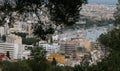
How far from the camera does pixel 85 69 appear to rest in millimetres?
10141

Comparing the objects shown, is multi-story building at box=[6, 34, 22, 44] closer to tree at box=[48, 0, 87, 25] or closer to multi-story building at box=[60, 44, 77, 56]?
multi-story building at box=[60, 44, 77, 56]

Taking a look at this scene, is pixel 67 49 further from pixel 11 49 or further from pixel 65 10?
pixel 65 10

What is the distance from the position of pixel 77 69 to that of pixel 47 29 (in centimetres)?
338

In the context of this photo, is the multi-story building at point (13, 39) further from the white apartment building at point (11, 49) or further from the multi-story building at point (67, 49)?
the multi-story building at point (67, 49)

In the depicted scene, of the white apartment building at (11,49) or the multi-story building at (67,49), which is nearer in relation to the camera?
the white apartment building at (11,49)

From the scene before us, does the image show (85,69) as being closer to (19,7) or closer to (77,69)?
(77,69)

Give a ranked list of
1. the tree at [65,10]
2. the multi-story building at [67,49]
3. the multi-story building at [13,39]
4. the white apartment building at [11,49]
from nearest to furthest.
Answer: the tree at [65,10]
the white apartment building at [11,49]
the multi-story building at [13,39]
the multi-story building at [67,49]

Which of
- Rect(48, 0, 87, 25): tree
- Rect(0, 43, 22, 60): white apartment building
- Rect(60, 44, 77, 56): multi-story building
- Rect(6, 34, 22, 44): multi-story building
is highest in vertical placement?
Rect(48, 0, 87, 25): tree

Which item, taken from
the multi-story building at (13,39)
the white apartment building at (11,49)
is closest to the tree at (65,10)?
the white apartment building at (11,49)

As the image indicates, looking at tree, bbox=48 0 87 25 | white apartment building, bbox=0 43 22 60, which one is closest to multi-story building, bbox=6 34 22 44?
white apartment building, bbox=0 43 22 60

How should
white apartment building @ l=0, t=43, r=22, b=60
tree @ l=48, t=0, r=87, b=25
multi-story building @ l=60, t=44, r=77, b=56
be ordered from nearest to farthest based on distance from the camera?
tree @ l=48, t=0, r=87, b=25
white apartment building @ l=0, t=43, r=22, b=60
multi-story building @ l=60, t=44, r=77, b=56

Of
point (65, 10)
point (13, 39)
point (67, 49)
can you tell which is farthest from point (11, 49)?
point (65, 10)

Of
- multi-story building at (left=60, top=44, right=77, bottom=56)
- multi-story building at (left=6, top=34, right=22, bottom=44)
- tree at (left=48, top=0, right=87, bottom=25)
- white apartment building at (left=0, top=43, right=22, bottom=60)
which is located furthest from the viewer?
multi-story building at (left=60, top=44, right=77, bottom=56)

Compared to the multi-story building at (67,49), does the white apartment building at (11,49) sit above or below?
above
